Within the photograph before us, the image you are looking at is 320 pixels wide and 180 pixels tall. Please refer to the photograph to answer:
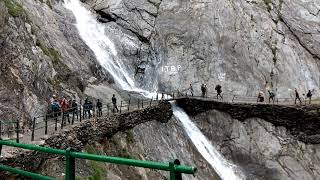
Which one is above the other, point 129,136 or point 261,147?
point 129,136

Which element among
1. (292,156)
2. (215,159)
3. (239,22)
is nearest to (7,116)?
(215,159)

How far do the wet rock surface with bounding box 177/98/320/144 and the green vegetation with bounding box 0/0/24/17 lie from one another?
71.5 feet

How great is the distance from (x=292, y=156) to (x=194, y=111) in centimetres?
1077

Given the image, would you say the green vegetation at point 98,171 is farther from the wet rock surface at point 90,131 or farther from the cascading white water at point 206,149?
the cascading white water at point 206,149

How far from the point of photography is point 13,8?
1539 inches

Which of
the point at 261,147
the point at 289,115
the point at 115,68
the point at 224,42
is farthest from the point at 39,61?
the point at 224,42

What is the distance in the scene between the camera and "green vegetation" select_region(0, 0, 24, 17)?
1503 inches

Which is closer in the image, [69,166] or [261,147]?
[69,166]

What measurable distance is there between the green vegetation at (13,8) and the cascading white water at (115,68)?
11.1 meters

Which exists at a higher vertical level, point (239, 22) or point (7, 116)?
point (239, 22)

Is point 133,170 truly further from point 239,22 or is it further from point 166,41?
point 239,22

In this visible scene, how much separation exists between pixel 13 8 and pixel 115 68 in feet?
46.3

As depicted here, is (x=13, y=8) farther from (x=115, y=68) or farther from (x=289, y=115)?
(x=289, y=115)

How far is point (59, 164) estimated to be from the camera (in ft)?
79.2
